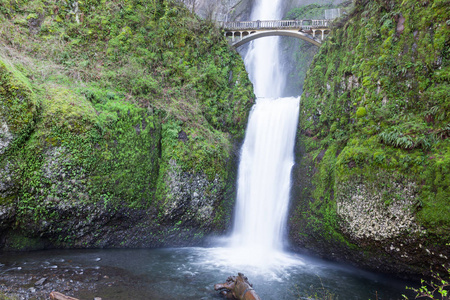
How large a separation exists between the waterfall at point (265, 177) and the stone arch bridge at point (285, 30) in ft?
17.9

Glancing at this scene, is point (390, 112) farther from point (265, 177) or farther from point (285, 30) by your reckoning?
point (285, 30)

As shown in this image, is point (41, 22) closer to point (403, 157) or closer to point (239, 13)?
point (403, 157)

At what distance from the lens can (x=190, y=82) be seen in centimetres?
1299

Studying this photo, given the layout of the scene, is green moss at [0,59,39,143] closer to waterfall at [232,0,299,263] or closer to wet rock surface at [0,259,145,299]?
wet rock surface at [0,259,145,299]

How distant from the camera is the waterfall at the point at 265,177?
1060 centimetres

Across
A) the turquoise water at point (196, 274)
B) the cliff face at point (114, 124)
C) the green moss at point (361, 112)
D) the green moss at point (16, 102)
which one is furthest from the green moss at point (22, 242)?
the green moss at point (361, 112)

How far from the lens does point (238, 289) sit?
18.6ft

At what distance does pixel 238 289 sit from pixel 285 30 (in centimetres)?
1616

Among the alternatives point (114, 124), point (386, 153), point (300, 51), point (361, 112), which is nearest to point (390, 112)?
point (361, 112)

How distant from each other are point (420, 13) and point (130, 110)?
10829 mm

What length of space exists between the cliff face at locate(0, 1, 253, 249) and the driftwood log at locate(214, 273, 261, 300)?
4128mm

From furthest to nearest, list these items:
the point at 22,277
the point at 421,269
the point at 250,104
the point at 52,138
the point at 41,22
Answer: the point at 250,104, the point at 41,22, the point at 52,138, the point at 421,269, the point at 22,277

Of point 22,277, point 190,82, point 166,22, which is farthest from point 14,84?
point 166,22

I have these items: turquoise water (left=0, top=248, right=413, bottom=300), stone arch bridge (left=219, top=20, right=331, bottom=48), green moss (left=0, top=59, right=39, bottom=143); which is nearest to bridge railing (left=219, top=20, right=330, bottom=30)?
stone arch bridge (left=219, top=20, right=331, bottom=48)
